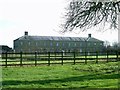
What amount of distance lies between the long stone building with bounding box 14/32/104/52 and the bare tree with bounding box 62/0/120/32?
60337 millimetres

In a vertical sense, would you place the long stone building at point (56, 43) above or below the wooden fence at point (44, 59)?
above

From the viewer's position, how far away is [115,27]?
1984 cm

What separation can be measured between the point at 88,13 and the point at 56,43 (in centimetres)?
6867

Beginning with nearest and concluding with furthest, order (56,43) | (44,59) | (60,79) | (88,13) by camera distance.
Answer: (60,79), (88,13), (44,59), (56,43)

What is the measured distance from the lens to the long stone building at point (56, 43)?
82062 mm

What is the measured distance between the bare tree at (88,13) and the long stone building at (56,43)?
198 ft

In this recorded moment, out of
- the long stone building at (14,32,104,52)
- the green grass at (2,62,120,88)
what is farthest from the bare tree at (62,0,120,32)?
the long stone building at (14,32,104,52)

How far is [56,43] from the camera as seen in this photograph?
87000 mm

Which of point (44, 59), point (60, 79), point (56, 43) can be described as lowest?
point (60, 79)

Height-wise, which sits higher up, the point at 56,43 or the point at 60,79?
the point at 56,43

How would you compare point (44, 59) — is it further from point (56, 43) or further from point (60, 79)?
point (56, 43)

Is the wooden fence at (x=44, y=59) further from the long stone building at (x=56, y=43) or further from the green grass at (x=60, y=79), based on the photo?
the long stone building at (x=56, y=43)

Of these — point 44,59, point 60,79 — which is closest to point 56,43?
point 44,59

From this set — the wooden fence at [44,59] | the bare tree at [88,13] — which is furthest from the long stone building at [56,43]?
the bare tree at [88,13]
